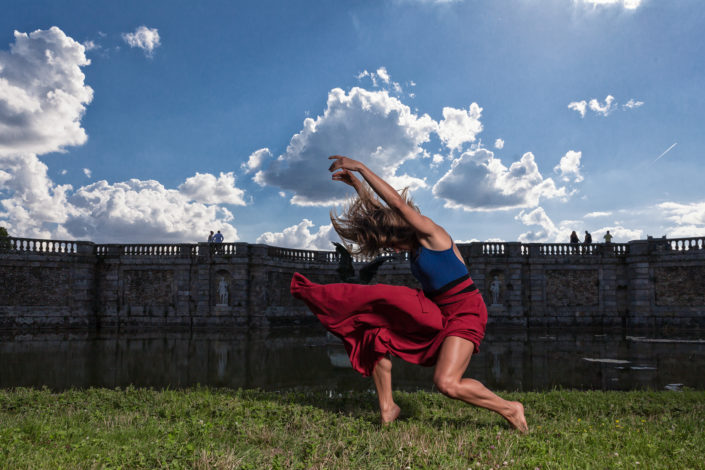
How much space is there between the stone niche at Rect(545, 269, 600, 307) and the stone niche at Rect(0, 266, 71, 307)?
23138 mm

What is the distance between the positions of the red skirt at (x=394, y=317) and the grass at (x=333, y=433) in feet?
2.07

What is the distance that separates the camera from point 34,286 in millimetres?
→ 21312

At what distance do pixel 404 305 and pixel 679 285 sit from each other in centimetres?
2329

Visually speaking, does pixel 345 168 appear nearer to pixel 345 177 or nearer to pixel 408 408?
pixel 345 177

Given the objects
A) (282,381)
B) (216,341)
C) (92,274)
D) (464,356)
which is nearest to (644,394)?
(464,356)

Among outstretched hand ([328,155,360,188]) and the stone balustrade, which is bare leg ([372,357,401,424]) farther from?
the stone balustrade

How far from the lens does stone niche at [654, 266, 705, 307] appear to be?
21.4 metres

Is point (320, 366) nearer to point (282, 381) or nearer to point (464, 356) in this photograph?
point (282, 381)

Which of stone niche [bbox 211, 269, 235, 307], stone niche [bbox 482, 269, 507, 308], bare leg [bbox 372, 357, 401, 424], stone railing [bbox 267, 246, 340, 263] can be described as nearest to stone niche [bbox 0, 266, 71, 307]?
stone niche [bbox 211, 269, 235, 307]

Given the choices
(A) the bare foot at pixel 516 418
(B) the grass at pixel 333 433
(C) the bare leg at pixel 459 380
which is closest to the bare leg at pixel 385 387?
(B) the grass at pixel 333 433

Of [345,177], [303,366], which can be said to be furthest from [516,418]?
[303,366]

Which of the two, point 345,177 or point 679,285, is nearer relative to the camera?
point 345,177

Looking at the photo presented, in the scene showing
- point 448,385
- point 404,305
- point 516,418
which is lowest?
point 516,418

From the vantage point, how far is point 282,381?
7.95m
